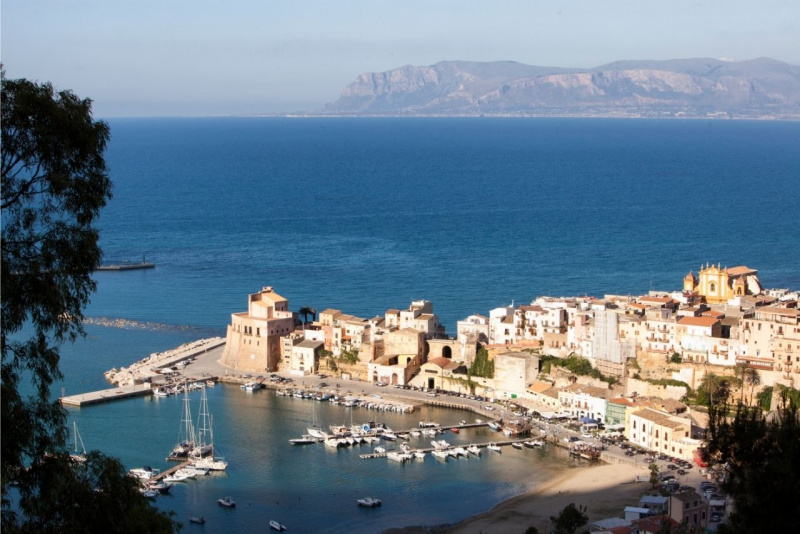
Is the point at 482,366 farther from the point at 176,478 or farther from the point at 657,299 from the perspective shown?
the point at 176,478

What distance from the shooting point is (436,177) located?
397 feet

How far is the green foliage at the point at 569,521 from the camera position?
1024 inches

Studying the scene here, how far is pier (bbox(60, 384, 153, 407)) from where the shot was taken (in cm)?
3866

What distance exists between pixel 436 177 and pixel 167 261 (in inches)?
2281

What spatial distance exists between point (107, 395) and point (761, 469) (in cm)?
2992

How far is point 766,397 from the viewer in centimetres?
3456

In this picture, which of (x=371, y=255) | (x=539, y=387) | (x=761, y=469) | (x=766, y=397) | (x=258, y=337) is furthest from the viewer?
(x=371, y=255)

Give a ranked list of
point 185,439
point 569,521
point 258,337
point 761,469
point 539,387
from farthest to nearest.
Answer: point 258,337
point 539,387
point 185,439
point 569,521
point 761,469

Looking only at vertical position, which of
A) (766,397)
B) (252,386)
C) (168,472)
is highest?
(766,397)

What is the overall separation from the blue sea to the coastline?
65 centimetres

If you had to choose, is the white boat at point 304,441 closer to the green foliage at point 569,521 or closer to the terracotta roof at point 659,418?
the terracotta roof at point 659,418

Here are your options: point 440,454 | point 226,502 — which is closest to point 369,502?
point 226,502

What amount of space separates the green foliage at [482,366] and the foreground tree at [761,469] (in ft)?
85.6

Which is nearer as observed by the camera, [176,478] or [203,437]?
[176,478]
